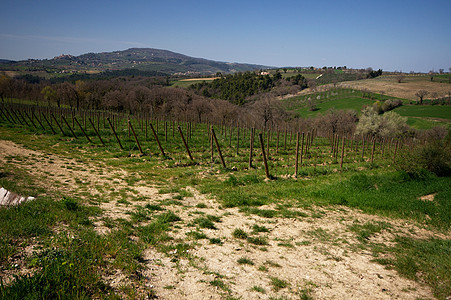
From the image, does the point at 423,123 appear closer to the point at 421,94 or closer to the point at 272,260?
the point at 421,94

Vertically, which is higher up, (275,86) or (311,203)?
(275,86)

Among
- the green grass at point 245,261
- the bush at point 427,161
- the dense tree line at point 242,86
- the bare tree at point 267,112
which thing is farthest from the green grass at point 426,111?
the green grass at point 245,261

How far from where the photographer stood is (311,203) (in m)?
9.60

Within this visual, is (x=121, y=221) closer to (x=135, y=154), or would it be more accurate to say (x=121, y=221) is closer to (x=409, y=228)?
(x=409, y=228)

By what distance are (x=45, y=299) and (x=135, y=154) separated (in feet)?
49.4

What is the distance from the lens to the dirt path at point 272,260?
4.46 metres

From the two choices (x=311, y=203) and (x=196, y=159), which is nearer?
(x=311, y=203)

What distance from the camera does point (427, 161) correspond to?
13.4 m

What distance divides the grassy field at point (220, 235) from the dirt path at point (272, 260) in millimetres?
31

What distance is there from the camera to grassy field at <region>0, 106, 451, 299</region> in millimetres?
4211

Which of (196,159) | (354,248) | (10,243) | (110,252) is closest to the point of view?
(10,243)

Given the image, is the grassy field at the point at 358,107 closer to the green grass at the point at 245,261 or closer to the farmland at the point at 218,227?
the farmland at the point at 218,227

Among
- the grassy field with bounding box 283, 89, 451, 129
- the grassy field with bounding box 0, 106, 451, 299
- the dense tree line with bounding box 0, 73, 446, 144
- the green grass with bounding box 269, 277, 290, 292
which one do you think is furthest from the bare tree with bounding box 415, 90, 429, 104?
the green grass with bounding box 269, 277, 290, 292

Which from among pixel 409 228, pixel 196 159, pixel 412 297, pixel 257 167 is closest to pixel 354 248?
pixel 412 297
